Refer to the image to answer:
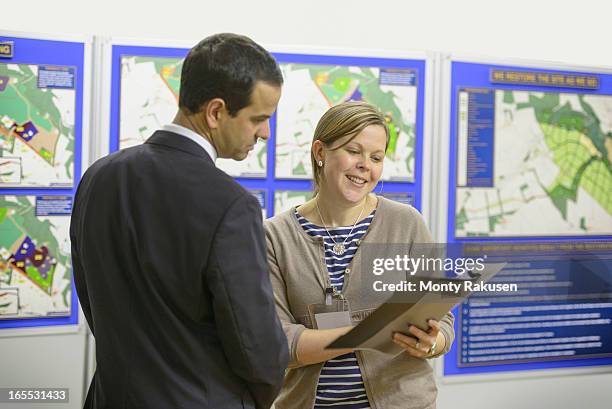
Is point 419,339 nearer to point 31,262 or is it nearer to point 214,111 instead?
point 214,111

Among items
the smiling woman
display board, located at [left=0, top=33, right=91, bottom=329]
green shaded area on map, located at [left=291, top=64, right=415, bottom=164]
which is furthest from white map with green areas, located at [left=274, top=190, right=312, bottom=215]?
the smiling woman

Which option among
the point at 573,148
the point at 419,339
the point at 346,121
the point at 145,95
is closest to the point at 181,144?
the point at 346,121

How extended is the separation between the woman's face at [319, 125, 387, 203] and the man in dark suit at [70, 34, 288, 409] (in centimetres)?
41

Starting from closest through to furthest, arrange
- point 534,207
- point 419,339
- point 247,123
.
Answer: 1. point 247,123
2. point 419,339
3. point 534,207

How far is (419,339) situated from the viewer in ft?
4.98

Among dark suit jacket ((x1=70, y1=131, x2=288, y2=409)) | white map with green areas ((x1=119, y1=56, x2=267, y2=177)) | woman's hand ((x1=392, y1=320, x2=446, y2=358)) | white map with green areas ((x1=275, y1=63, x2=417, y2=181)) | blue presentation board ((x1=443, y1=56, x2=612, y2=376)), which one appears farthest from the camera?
blue presentation board ((x1=443, y1=56, x2=612, y2=376))

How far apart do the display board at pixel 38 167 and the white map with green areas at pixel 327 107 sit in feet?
2.97

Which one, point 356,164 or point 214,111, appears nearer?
point 214,111

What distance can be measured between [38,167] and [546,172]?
2.43m

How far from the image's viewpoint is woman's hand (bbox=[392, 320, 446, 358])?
59.2 inches

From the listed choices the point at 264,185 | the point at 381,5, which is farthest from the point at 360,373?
the point at 381,5

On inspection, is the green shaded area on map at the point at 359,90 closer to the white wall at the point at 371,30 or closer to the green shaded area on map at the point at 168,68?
the white wall at the point at 371,30

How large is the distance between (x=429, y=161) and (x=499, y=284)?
0.84m

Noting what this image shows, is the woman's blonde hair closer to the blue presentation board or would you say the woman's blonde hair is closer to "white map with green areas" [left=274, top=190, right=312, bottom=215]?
"white map with green areas" [left=274, top=190, right=312, bottom=215]
